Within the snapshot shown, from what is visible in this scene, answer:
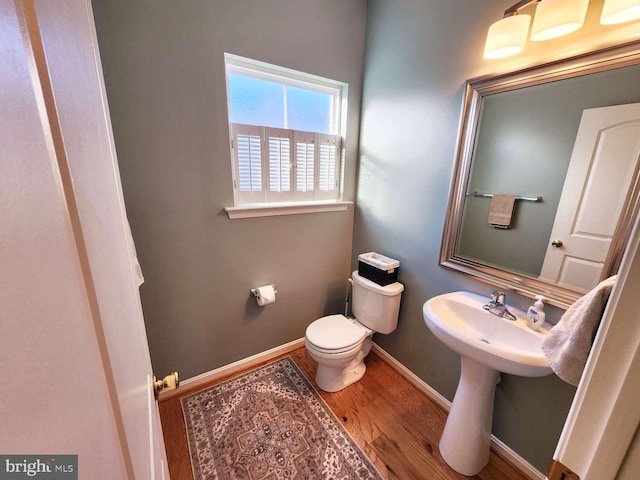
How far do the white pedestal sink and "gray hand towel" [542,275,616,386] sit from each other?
246mm

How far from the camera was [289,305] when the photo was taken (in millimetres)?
1972

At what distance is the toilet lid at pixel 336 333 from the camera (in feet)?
5.19

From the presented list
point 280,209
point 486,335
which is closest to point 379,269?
point 486,335

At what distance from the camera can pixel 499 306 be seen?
1215 mm

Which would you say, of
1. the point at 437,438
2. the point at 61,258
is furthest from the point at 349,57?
the point at 437,438

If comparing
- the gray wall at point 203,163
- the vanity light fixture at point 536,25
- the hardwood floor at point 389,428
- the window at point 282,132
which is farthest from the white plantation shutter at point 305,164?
the hardwood floor at point 389,428

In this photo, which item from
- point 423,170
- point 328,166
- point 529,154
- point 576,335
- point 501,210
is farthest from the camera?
point 328,166

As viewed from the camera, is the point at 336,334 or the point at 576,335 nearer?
the point at 576,335

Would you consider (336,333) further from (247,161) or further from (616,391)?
(616,391)

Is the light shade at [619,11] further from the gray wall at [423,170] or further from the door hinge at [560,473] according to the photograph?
the door hinge at [560,473]

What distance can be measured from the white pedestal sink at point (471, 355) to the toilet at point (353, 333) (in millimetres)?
435

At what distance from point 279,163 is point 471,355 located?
1.48 m

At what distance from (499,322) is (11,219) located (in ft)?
5.01

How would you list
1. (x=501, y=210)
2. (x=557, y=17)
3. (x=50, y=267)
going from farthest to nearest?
(x=501, y=210), (x=557, y=17), (x=50, y=267)
